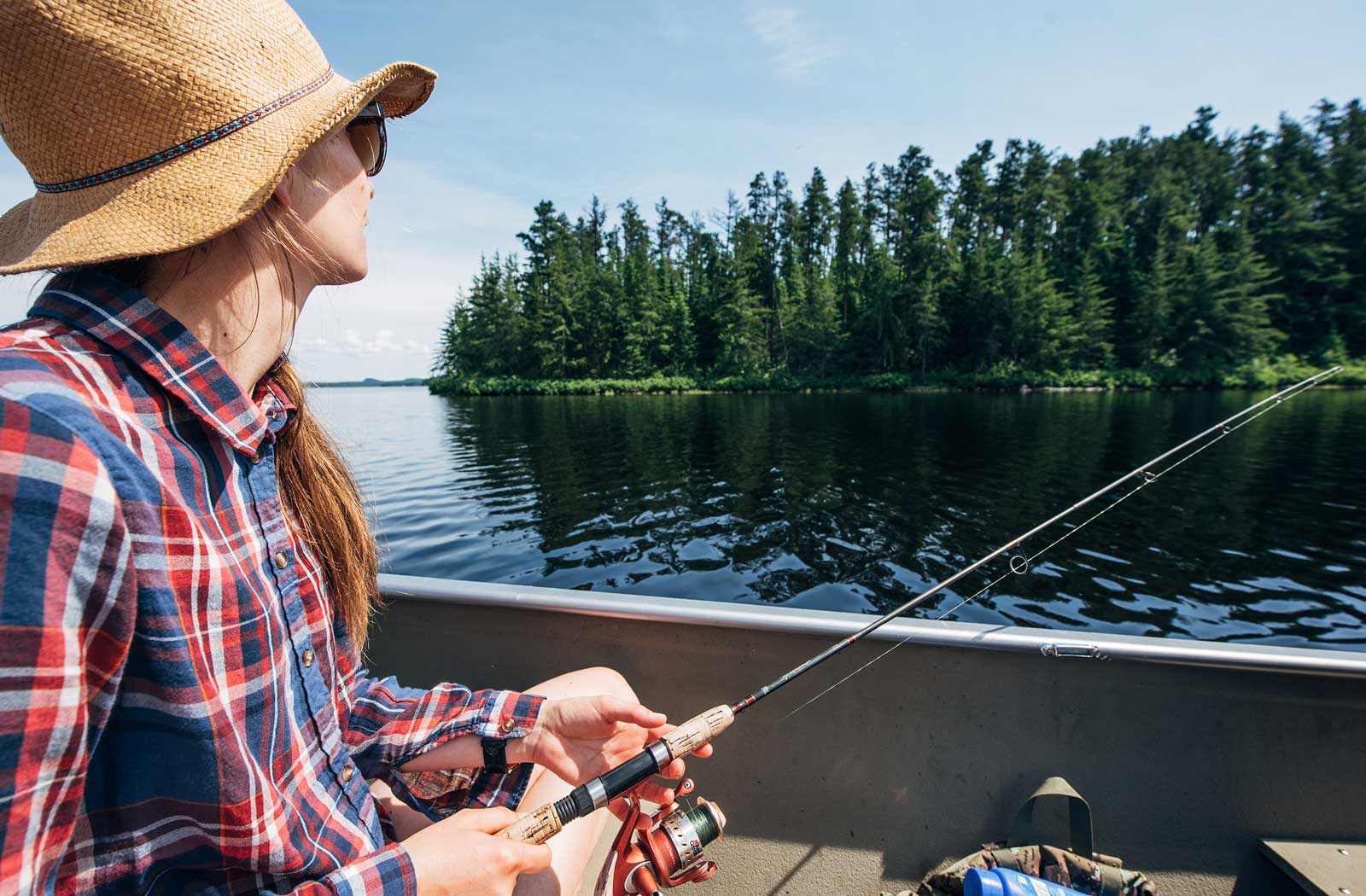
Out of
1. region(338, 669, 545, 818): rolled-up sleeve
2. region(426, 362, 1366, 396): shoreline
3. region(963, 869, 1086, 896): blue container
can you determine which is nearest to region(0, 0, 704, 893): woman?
region(338, 669, 545, 818): rolled-up sleeve

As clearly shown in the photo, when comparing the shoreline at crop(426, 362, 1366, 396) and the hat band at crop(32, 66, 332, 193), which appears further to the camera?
the shoreline at crop(426, 362, 1366, 396)

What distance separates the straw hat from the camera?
742 mm

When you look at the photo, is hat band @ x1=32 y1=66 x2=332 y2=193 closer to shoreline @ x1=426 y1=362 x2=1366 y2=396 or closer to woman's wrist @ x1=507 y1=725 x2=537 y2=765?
woman's wrist @ x1=507 y1=725 x2=537 y2=765

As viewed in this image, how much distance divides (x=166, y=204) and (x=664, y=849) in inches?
62.1

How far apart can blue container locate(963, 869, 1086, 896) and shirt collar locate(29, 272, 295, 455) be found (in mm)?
2015

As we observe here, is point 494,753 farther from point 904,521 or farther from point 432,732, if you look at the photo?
point 904,521

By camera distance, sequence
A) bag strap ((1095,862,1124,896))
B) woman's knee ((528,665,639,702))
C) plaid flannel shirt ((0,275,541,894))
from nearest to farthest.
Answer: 1. plaid flannel shirt ((0,275,541,894))
2. woman's knee ((528,665,639,702))
3. bag strap ((1095,862,1124,896))

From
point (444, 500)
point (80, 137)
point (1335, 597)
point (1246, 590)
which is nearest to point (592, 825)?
point (80, 137)

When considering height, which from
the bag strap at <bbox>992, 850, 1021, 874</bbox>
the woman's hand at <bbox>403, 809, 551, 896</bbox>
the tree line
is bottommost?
the bag strap at <bbox>992, 850, 1021, 874</bbox>

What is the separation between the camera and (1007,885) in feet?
5.43

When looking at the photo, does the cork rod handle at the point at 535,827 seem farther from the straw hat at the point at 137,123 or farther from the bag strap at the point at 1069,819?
the bag strap at the point at 1069,819

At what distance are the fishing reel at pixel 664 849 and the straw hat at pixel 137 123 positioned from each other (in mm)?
1438

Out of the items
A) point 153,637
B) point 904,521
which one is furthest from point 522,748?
point 904,521

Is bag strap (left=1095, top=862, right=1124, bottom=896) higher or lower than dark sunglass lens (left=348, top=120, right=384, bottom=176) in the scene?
lower
